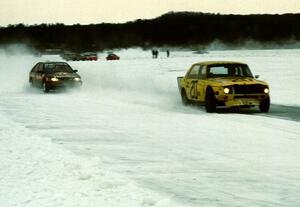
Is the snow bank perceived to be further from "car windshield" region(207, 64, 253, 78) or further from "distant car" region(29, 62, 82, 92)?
"distant car" region(29, 62, 82, 92)

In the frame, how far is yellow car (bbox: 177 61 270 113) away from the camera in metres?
13.8

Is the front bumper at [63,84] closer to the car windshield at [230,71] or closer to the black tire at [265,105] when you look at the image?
the car windshield at [230,71]

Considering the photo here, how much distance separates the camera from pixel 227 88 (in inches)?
541

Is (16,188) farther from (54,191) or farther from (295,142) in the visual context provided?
(295,142)

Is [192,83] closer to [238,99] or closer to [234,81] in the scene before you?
[234,81]

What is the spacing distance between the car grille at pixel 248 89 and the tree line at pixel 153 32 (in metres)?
132

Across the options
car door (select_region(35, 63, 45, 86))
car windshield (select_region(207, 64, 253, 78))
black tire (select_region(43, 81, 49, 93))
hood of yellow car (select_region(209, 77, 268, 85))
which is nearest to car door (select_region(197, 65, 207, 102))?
car windshield (select_region(207, 64, 253, 78))

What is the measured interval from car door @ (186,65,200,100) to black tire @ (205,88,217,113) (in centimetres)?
93

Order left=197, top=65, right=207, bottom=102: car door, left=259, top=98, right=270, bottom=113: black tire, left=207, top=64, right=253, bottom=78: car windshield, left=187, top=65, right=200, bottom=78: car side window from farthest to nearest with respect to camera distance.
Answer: left=187, top=65, right=200, bottom=78: car side window, left=207, top=64, right=253, bottom=78: car windshield, left=197, top=65, right=207, bottom=102: car door, left=259, top=98, right=270, bottom=113: black tire

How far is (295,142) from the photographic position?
9016mm

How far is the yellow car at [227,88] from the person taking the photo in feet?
45.3

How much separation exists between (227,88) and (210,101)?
2.08 feet

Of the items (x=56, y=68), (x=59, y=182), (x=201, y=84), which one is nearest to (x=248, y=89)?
(x=201, y=84)

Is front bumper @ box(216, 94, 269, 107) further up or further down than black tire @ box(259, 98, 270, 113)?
further up
